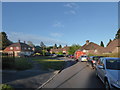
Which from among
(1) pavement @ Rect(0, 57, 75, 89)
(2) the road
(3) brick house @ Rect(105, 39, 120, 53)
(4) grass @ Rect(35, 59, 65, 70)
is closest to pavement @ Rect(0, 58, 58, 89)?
(1) pavement @ Rect(0, 57, 75, 89)

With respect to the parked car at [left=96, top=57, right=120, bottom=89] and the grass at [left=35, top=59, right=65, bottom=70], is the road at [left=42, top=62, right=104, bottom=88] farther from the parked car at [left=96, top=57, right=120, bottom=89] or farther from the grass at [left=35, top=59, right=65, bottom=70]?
the grass at [left=35, top=59, right=65, bottom=70]

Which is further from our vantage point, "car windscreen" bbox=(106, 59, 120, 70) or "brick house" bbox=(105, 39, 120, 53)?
"brick house" bbox=(105, 39, 120, 53)

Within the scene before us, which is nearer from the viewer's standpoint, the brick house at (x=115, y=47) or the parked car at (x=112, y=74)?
the parked car at (x=112, y=74)

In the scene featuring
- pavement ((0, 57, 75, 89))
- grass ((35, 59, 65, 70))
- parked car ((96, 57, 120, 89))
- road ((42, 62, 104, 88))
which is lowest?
grass ((35, 59, 65, 70))

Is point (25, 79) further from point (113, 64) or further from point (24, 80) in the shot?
point (113, 64)

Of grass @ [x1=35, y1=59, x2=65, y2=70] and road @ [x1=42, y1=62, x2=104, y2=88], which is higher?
road @ [x1=42, y1=62, x2=104, y2=88]

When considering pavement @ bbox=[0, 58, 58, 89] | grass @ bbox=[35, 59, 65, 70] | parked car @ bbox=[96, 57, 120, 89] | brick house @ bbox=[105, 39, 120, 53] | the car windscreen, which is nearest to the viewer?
parked car @ bbox=[96, 57, 120, 89]

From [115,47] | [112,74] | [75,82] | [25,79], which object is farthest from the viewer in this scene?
[115,47]

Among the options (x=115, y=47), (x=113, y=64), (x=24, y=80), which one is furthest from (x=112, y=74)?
(x=115, y=47)

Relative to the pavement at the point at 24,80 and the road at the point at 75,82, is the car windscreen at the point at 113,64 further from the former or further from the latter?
the pavement at the point at 24,80

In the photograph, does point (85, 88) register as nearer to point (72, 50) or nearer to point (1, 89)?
point (1, 89)

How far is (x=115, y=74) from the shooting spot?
5211 mm

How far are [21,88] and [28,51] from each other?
63971 mm

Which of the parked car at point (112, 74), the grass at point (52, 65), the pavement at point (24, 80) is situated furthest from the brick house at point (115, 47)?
the pavement at point (24, 80)
